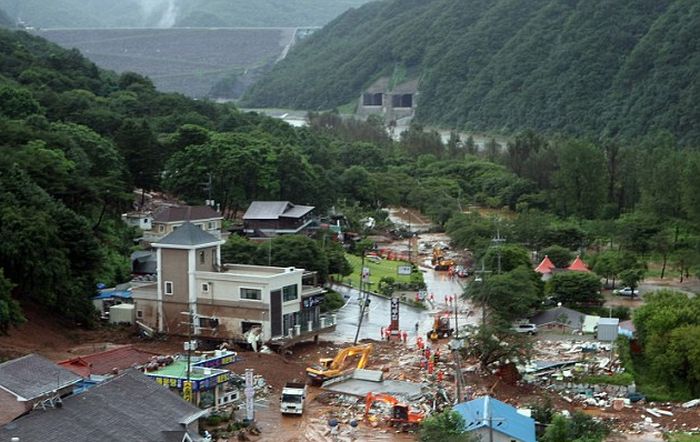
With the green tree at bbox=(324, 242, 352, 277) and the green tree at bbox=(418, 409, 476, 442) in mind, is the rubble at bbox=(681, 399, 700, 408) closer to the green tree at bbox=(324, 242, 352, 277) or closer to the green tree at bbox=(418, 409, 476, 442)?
the green tree at bbox=(418, 409, 476, 442)

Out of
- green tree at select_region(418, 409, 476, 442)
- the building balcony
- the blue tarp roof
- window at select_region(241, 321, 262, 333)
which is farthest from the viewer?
the blue tarp roof

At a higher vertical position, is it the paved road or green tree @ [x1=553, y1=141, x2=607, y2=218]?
green tree @ [x1=553, y1=141, x2=607, y2=218]

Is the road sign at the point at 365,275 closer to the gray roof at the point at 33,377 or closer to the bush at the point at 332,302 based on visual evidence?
the bush at the point at 332,302

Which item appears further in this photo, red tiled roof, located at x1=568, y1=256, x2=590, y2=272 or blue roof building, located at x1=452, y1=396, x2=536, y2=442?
red tiled roof, located at x1=568, y1=256, x2=590, y2=272

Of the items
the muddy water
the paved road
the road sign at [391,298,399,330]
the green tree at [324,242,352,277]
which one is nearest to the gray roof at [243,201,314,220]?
the green tree at [324,242,352,277]

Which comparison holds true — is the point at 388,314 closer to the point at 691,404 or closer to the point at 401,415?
the point at 691,404

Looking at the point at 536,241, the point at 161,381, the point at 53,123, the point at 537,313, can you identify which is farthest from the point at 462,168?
the point at 161,381

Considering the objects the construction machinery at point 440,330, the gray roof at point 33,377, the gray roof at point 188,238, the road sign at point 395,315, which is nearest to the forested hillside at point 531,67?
the construction machinery at point 440,330

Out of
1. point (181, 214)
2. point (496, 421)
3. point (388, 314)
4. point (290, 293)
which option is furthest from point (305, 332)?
point (181, 214)
